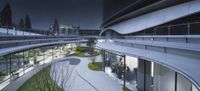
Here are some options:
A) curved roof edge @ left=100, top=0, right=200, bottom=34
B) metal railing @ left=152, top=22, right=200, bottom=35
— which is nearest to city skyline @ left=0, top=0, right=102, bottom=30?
curved roof edge @ left=100, top=0, right=200, bottom=34

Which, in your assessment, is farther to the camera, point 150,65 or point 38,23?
point 38,23

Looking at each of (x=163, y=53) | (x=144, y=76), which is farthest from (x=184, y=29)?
(x=144, y=76)

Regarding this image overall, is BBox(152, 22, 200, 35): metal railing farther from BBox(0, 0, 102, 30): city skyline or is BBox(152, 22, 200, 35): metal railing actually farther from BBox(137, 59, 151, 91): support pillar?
BBox(0, 0, 102, 30): city skyline

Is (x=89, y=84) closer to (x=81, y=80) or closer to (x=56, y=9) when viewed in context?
(x=81, y=80)

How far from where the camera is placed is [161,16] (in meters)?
26.4

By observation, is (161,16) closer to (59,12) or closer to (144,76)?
(144,76)

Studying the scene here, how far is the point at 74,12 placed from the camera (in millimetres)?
74812

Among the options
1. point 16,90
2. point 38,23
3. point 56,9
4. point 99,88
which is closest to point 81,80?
point 99,88

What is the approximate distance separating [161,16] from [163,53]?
1685 centimetres

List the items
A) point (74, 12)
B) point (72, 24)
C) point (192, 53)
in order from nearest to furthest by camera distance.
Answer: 1. point (192, 53)
2. point (74, 12)
3. point (72, 24)

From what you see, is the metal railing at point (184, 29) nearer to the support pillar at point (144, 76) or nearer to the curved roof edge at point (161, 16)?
the support pillar at point (144, 76)

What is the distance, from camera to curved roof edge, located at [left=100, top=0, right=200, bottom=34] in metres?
19.6

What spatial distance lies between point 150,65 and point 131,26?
75.5ft

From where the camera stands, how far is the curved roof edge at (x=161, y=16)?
1960 centimetres
